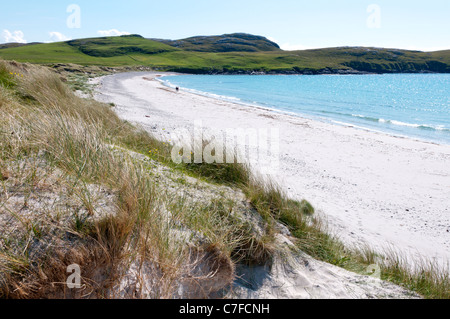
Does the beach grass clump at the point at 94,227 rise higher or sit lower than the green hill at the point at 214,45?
lower

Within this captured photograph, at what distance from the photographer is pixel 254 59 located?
124875 millimetres

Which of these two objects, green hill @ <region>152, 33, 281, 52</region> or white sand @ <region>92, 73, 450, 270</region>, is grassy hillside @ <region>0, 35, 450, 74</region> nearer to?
green hill @ <region>152, 33, 281, 52</region>

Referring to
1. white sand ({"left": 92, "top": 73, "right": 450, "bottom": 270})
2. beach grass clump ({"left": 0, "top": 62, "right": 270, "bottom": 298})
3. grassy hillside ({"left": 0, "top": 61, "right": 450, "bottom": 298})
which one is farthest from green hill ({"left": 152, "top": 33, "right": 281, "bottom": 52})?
beach grass clump ({"left": 0, "top": 62, "right": 270, "bottom": 298})

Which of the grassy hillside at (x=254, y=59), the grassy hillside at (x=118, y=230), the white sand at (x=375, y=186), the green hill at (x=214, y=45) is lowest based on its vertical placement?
the white sand at (x=375, y=186)

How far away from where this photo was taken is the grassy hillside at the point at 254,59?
10219cm

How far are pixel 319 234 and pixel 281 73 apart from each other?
110 meters

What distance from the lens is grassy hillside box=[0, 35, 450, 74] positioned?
102 metres

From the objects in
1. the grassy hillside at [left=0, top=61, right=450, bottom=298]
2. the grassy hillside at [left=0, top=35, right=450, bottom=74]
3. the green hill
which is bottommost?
the grassy hillside at [left=0, top=61, right=450, bottom=298]

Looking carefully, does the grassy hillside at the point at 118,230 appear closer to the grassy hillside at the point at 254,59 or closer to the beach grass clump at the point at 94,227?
the beach grass clump at the point at 94,227

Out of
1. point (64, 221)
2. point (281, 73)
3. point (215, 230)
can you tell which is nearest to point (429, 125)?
→ point (215, 230)

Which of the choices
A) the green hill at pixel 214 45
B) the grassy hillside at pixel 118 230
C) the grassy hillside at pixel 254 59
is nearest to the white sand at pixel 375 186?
the grassy hillside at pixel 118 230

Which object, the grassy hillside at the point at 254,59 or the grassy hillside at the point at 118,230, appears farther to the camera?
the grassy hillside at the point at 254,59

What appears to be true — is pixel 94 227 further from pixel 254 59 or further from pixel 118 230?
pixel 254 59
